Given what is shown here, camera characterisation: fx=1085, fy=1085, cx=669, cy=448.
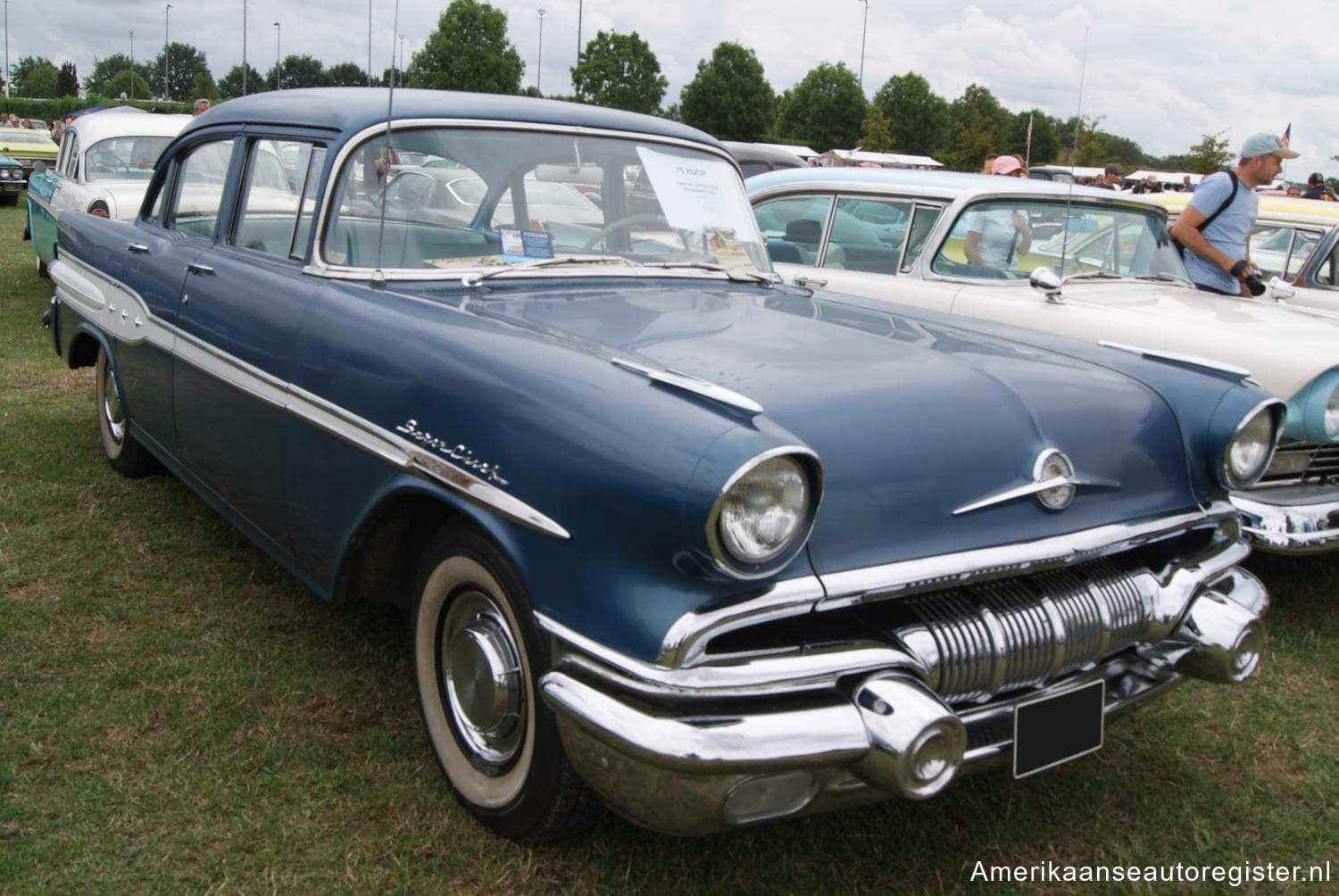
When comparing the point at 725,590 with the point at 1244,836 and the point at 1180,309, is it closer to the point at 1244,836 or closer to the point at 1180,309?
the point at 1244,836

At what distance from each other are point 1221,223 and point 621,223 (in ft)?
11.8

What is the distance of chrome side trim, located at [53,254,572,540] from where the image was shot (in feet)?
6.75

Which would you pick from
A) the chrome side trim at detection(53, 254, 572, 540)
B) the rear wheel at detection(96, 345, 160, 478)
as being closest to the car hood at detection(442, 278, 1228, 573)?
the chrome side trim at detection(53, 254, 572, 540)


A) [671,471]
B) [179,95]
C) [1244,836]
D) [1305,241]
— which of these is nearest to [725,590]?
[671,471]

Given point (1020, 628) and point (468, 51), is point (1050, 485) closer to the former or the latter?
point (1020, 628)

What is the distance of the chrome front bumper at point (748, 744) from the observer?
5.65 feet

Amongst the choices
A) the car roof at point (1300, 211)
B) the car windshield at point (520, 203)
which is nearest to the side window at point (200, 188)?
the car windshield at point (520, 203)

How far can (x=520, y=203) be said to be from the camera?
2994mm

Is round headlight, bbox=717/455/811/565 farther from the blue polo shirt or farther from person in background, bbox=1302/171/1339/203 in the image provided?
person in background, bbox=1302/171/1339/203

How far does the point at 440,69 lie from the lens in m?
46.1

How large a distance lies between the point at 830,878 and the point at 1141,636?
0.83 m

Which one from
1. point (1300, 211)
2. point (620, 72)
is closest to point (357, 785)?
point (1300, 211)

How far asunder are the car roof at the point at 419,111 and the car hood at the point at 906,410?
54 cm

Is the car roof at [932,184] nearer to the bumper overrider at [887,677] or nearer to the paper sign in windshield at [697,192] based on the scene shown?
the paper sign in windshield at [697,192]
